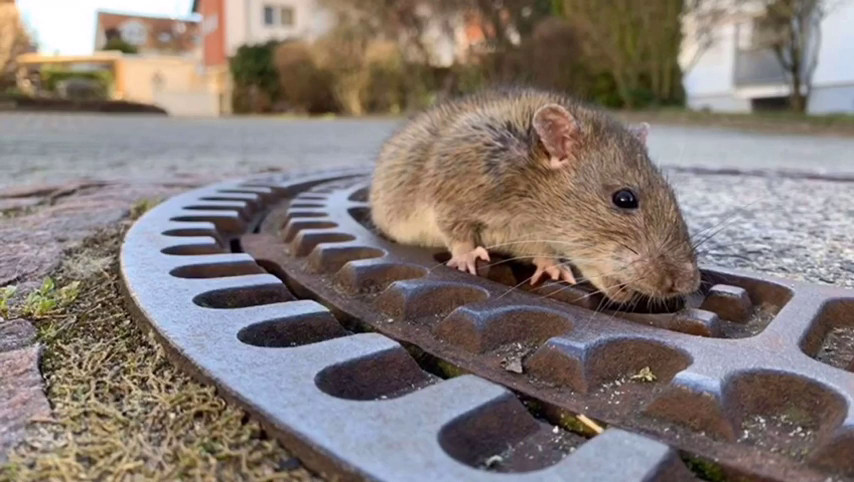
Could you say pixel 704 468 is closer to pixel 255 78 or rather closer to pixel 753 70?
pixel 753 70

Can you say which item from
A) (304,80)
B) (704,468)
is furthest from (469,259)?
(304,80)

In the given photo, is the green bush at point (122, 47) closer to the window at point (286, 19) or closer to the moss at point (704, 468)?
the window at point (286, 19)

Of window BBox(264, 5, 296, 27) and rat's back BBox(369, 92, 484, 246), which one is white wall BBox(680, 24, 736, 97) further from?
window BBox(264, 5, 296, 27)

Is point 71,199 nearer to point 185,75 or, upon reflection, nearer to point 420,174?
point 420,174

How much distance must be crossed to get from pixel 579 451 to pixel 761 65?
26.1m

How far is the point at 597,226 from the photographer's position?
247cm

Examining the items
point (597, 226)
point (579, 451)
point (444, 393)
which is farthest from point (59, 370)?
point (597, 226)

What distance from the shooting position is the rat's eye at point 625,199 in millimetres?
2426

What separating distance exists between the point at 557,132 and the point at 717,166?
4.02m

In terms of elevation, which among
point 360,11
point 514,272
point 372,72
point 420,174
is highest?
point 360,11

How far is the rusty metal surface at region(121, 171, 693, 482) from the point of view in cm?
106

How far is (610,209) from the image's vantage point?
245 centimetres

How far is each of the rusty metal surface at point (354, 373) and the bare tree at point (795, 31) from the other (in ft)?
61.4

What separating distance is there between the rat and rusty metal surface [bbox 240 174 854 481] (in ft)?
0.47
